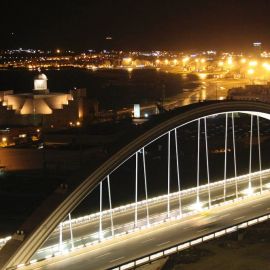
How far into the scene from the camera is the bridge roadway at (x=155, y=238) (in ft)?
36.3

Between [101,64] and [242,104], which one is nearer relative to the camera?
[242,104]

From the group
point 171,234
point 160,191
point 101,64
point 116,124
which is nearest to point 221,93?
point 116,124

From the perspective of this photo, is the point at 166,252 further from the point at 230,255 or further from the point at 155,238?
the point at 230,255

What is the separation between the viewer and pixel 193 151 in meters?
33.1

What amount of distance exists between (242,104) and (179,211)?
149 inches

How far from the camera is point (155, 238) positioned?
12398 millimetres

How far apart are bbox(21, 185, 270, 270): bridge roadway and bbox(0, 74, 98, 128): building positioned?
23621mm

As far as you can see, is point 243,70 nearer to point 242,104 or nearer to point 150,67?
point 150,67

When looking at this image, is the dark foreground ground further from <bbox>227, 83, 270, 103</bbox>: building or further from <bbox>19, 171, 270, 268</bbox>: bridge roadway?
<bbox>227, 83, 270, 103</bbox>: building

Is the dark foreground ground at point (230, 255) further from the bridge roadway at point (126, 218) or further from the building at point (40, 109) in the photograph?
the building at point (40, 109)

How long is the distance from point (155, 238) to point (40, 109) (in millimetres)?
26729

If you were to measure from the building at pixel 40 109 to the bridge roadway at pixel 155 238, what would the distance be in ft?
77.5

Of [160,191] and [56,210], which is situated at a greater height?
[56,210]

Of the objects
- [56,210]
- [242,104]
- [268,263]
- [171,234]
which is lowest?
[268,263]
